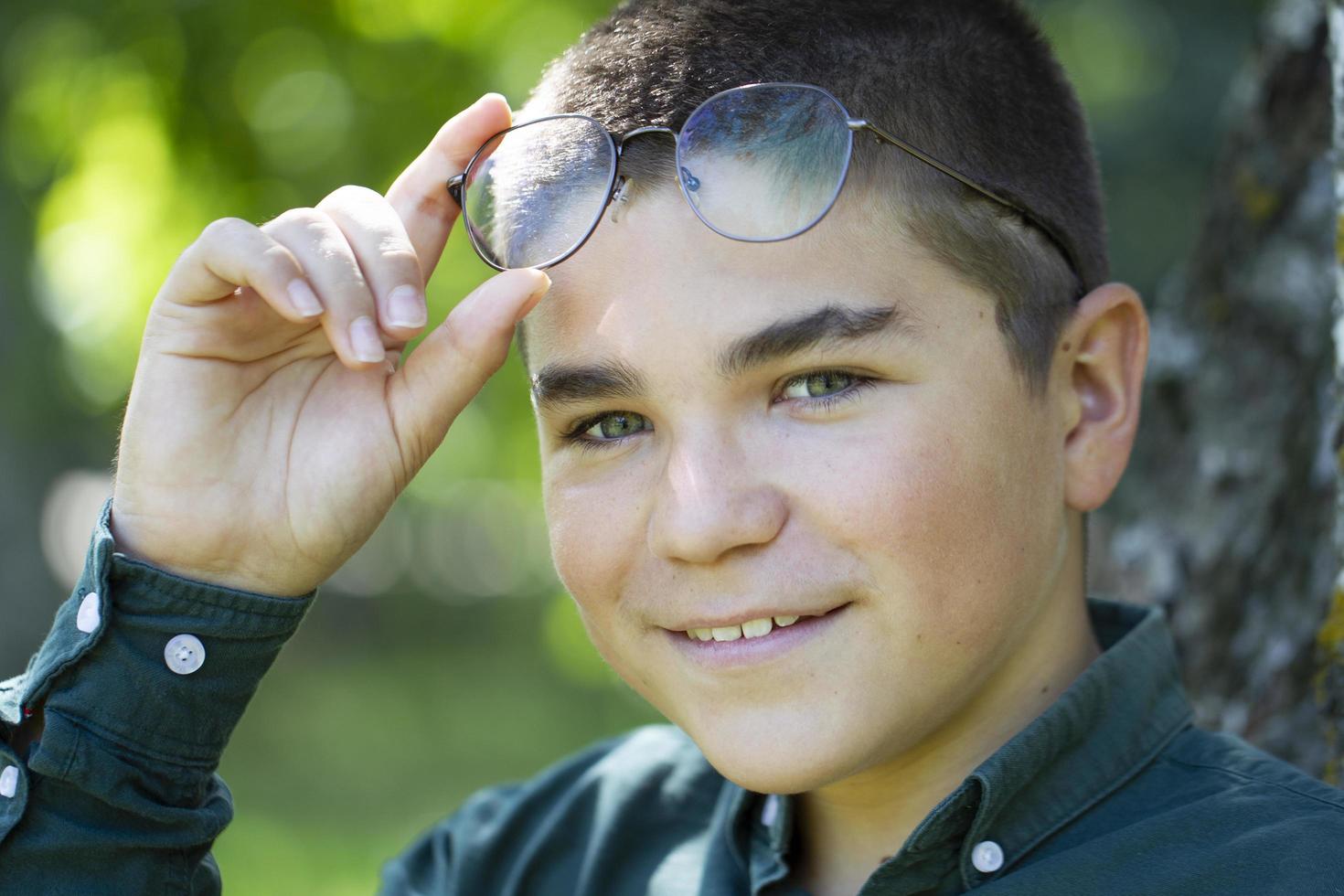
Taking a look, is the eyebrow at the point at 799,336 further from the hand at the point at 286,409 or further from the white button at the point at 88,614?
the white button at the point at 88,614

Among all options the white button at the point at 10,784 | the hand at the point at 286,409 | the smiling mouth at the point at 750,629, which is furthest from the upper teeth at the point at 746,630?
the white button at the point at 10,784

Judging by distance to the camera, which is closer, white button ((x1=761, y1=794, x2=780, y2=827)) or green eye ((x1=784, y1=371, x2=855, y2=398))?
green eye ((x1=784, y1=371, x2=855, y2=398))

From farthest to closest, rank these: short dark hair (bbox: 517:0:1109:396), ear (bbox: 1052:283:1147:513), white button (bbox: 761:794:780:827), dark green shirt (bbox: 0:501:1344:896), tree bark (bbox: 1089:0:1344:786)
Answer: tree bark (bbox: 1089:0:1344:786)
white button (bbox: 761:794:780:827)
ear (bbox: 1052:283:1147:513)
short dark hair (bbox: 517:0:1109:396)
dark green shirt (bbox: 0:501:1344:896)

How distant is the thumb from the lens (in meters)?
2.18

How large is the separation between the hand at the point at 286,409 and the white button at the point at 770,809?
84 centimetres

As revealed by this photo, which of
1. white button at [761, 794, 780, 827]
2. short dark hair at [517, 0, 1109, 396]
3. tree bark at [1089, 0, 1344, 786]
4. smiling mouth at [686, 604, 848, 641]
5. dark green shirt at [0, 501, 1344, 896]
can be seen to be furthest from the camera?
tree bark at [1089, 0, 1344, 786]

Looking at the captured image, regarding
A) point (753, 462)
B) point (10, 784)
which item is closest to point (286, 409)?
point (10, 784)

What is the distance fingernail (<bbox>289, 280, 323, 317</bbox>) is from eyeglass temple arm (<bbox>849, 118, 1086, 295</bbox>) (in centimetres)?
84

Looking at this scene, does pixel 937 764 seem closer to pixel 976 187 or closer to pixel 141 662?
pixel 976 187

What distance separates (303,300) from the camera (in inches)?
81.7

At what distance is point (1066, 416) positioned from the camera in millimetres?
2314

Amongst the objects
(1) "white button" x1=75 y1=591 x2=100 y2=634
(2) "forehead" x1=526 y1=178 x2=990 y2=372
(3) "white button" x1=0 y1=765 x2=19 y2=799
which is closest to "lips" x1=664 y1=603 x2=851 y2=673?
(2) "forehead" x1=526 y1=178 x2=990 y2=372

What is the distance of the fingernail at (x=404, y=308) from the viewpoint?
2150mm

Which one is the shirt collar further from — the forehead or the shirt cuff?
the shirt cuff
